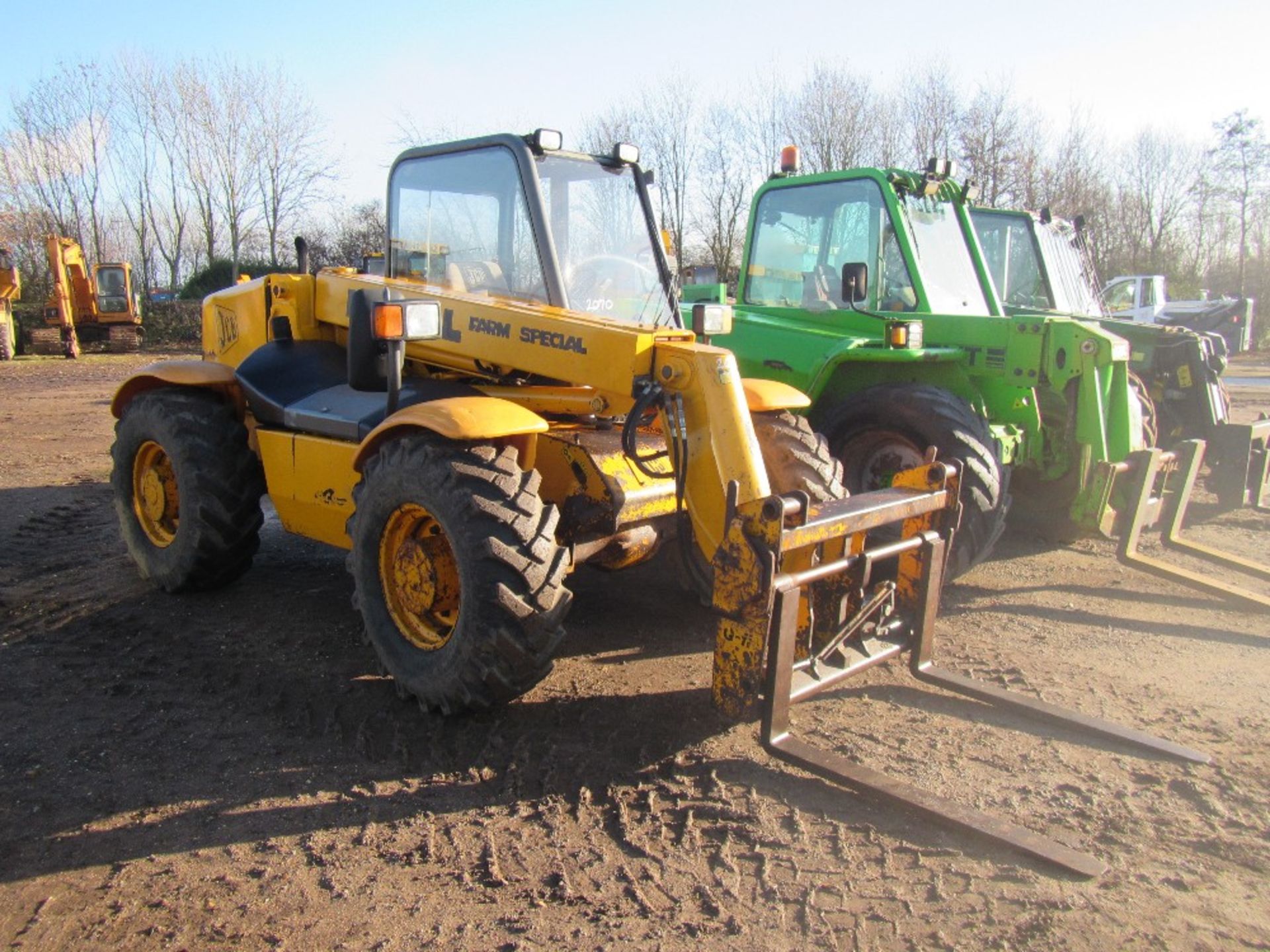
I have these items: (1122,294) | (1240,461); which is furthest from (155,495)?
(1122,294)

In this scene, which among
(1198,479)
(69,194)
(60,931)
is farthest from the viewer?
(69,194)

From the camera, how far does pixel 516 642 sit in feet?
12.1

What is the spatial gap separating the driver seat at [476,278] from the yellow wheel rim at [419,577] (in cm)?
123

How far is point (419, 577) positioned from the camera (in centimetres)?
413

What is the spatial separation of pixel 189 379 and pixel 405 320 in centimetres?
213

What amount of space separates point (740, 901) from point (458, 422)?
2033 millimetres

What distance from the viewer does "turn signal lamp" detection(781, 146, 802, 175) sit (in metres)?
7.61

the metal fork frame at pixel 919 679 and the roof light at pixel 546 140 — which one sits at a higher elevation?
the roof light at pixel 546 140

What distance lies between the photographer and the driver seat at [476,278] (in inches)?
187

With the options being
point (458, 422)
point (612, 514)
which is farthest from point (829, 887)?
point (458, 422)

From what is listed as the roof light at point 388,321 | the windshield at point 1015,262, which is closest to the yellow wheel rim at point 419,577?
the roof light at point 388,321

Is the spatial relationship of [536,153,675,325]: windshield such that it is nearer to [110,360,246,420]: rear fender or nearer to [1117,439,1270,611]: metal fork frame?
[110,360,246,420]: rear fender

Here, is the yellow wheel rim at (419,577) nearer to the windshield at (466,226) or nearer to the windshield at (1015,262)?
the windshield at (466,226)

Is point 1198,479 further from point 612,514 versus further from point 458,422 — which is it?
point 458,422
